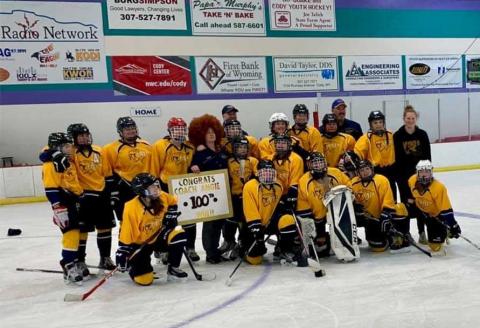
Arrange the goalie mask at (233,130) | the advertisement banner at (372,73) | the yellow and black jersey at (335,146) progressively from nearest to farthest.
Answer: the goalie mask at (233,130)
the yellow and black jersey at (335,146)
the advertisement banner at (372,73)

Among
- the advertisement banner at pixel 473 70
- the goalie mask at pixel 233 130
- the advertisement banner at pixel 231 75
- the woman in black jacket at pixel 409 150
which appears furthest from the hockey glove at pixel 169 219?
the advertisement banner at pixel 473 70

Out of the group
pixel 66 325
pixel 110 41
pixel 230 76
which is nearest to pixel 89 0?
pixel 110 41

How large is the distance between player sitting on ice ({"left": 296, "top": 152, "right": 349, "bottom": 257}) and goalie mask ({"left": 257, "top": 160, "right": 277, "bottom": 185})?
0.94 ft

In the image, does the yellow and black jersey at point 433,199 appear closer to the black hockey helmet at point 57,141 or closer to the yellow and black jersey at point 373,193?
the yellow and black jersey at point 373,193

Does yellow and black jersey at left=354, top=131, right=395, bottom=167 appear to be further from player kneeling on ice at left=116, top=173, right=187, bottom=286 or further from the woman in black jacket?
player kneeling on ice at left=116, top=173, right=187, bottom=286

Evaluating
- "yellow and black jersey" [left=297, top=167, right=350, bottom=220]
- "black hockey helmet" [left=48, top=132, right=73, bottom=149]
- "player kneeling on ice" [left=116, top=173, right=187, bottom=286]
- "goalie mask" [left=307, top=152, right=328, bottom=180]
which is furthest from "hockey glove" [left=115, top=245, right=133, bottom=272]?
"goalie mask" [left=307, top=152, right=328, bottom=180]

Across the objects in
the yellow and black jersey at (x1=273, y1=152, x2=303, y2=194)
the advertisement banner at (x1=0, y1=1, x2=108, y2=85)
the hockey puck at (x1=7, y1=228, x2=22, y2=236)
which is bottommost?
the hockey puck at (x1=7, y1=228, x2=22, y2=236)

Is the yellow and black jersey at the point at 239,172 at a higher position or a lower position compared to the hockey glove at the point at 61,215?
higher

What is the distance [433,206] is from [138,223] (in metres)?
2.23

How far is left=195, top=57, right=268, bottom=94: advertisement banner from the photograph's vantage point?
983 cm

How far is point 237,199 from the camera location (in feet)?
12.8

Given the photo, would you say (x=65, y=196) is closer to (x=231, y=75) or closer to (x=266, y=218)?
(x=266, y=218)

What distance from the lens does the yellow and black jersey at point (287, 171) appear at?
3.79m

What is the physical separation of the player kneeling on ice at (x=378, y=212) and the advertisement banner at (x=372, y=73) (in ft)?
23.8
